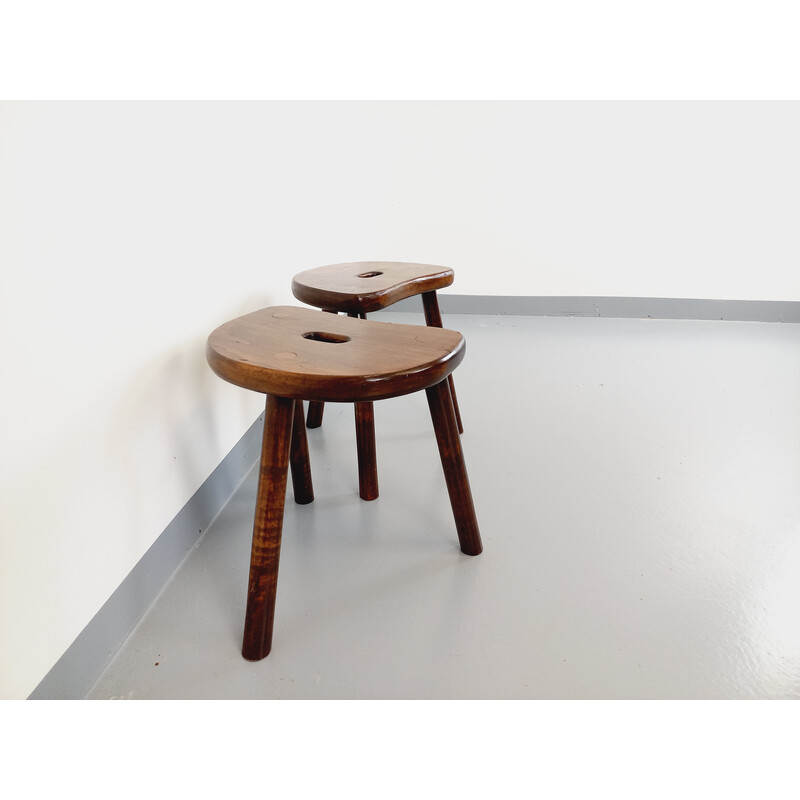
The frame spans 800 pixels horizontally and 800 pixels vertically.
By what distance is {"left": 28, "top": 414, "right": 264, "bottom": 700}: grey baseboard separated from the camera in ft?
3.22

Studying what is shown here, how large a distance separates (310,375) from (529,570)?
0.66 metres

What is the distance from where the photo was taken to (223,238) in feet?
5.09

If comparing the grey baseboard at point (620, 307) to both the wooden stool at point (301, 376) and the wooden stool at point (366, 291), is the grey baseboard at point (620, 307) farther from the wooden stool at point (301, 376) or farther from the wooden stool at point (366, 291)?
the wooden stool at point (301, 376)

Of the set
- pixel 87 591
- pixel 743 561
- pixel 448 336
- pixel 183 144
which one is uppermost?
pixel 183 144

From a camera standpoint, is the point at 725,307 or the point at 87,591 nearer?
the point at 87,591

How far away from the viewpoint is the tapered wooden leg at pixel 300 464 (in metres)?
1.46

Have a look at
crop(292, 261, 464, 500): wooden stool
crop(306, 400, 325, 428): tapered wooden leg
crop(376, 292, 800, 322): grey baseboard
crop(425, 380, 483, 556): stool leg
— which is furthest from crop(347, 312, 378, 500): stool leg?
crop(376, 292, 800, 322): grey baseboard

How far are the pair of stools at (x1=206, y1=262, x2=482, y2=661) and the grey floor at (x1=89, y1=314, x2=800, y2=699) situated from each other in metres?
0.13

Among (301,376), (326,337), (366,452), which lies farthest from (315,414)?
(301,376)

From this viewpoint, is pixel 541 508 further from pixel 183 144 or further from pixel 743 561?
pixel 183 144

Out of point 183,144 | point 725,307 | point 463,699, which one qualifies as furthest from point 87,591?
point 725,307

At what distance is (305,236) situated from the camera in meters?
2.23

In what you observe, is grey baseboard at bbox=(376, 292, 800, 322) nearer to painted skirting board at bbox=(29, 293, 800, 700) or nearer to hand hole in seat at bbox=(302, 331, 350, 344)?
painted skirting board at bbox=(29, 293, 800, 700)

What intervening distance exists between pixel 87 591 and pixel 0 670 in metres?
0.19
